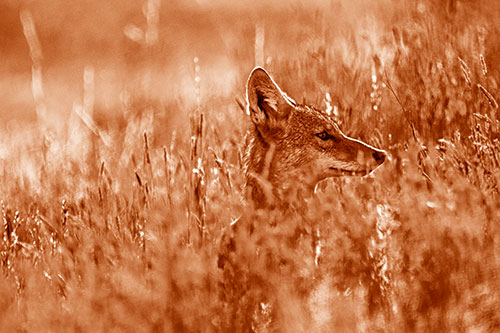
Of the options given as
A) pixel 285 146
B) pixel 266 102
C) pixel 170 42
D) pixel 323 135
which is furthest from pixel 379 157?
pixel 170 42

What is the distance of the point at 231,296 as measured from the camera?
144 inches

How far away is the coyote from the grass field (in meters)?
0.13

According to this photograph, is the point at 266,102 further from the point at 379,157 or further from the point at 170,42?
the point at 170,42

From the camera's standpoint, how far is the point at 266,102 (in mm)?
4691

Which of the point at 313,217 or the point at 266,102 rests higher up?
the point at 266,102

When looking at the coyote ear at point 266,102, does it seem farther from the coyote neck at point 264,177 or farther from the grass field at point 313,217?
the grass field at point 313,217

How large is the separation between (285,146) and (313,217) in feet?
2.76

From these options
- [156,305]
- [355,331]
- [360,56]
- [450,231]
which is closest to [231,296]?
[156,305]

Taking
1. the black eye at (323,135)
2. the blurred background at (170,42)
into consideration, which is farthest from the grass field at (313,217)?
the black eye at (323,135)

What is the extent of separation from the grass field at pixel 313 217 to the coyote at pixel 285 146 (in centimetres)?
13

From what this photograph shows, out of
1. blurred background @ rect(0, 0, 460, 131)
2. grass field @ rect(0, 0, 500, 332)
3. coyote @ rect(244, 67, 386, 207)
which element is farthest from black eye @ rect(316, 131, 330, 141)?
blurred background @ rect(0, 0, 460, 131)

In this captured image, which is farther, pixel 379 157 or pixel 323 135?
pixel 323 135

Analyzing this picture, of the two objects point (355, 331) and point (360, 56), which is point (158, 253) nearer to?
point (355, 331)

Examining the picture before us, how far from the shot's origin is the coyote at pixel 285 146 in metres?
4.51
